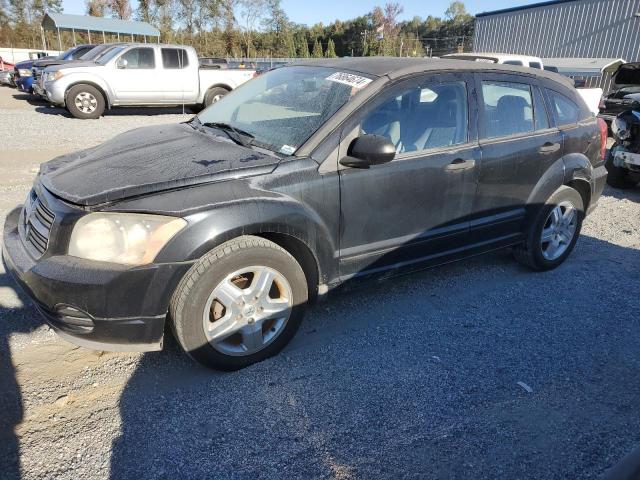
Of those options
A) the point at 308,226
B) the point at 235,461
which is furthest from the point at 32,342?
the point at 308,226

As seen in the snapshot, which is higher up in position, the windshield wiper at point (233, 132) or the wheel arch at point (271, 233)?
the windshield wiper at point (233, 132)

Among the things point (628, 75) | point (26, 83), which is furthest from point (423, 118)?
point (26, 83)

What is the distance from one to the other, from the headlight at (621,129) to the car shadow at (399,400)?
13.2 feet

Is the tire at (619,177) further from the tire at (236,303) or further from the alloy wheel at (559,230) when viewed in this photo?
the tire at (236,303)

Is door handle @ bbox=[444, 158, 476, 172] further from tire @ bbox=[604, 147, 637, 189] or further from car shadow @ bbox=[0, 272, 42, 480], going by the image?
tire @ bbox=[604, 147, 637, 189]

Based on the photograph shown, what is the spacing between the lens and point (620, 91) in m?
11.8

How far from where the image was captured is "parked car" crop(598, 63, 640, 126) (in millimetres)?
11281

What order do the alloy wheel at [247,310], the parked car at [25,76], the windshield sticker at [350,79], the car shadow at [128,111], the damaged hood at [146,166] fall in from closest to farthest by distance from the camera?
1. the damaged hood at [146,166]
2. the alloy wheel at [247,310]
3. the windshield sticker at [350,79]
4. the car shadow at [128,111]
5. the parked car at [25,76]

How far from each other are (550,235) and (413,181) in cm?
184

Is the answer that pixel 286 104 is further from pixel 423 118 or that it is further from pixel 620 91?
pixel 620 91

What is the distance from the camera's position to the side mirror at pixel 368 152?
2867 millimetres

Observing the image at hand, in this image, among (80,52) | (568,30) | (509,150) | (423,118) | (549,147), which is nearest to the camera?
(423,118)

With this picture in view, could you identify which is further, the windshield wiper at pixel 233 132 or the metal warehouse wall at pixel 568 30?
the metal warehouse wall at pixel 568 30

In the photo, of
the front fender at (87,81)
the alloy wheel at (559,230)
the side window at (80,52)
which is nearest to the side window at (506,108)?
the alloy wheel at (559,230)
